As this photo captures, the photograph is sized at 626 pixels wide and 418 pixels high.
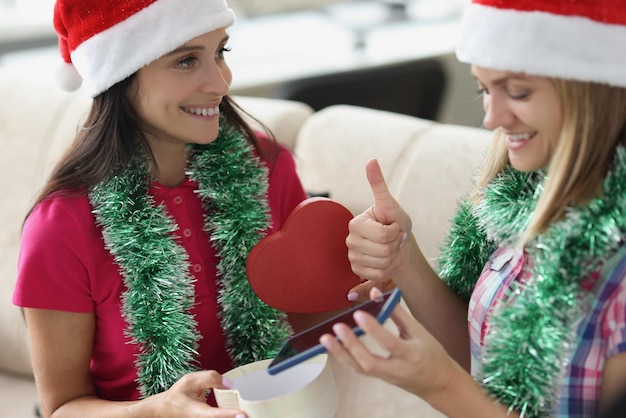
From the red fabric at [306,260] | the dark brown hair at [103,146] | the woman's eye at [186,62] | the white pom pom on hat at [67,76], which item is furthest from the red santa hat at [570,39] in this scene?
the white pom pom on hat at [67,76]

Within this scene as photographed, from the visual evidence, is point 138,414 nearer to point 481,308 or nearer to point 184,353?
point 184,353

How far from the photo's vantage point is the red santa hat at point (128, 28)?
1405 mm

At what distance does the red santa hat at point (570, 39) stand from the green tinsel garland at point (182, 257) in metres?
0.65

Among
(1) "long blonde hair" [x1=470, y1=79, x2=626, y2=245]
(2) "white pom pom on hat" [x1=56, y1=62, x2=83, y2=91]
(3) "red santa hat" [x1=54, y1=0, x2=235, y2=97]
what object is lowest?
(1) "long blonde hair" [x1=470, y1=79, x2=626, y2=245]

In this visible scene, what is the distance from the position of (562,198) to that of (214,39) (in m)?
0.66

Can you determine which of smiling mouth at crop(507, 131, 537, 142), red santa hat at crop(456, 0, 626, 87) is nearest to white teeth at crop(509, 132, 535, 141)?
smiling mouth at crop(507, 131, 537, 142)

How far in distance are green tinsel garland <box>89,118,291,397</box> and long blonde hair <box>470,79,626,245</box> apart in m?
0.60

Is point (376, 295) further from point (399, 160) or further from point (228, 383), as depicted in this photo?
point (399, 160)

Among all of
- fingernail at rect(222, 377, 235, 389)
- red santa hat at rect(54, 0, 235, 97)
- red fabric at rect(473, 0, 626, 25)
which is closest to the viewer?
red fabric at rect(473, 0, 626, 25)

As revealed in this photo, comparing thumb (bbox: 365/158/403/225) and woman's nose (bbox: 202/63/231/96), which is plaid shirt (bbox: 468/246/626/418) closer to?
thumb (bbox: 365/158/403/225)

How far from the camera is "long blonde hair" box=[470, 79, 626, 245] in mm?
1102

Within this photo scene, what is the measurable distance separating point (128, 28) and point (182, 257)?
405 mm

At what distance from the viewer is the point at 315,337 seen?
1.22 m

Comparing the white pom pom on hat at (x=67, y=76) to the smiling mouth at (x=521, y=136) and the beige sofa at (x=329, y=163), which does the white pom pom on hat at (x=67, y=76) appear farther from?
the smiling mouth at (x=521, y=136)
